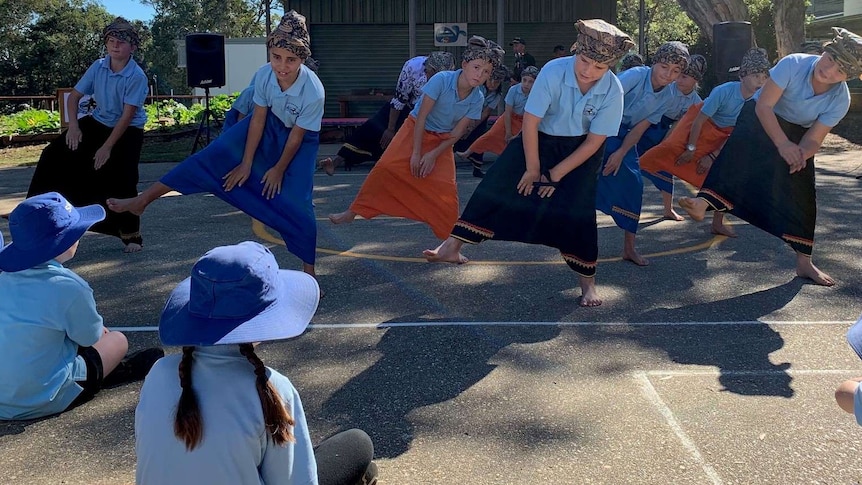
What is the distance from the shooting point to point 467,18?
70.5 feet

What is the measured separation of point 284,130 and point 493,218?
1461 mm

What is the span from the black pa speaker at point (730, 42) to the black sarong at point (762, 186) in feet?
31.6

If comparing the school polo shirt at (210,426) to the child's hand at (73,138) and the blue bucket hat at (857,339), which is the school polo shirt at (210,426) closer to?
the blue bucket hat at (857,339)

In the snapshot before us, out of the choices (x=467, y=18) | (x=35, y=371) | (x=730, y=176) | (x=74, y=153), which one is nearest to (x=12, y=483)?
(x=35, y=371)

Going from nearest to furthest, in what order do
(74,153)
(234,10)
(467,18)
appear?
1. (74,153)
2. (467,18)
3. (234,10)

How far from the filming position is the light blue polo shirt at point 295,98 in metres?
5.40

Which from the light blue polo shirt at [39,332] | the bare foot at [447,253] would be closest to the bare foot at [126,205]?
the bare foot at [447,253]

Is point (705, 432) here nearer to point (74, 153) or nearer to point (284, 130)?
point (284, 130)

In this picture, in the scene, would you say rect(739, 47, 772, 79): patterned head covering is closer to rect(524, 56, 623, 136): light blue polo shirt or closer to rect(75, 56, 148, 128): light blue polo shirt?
rect(524, 56, 623, 136): light blue polo shirt

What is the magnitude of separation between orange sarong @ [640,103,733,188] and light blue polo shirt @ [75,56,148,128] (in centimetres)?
417

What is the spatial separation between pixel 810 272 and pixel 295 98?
3.73m

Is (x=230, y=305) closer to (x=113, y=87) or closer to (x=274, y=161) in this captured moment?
(x=274, y=161)

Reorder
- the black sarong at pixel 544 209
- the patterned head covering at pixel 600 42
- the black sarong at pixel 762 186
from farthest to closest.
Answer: the black sarong at pixel 762 186
the black sarong at pixel 544 209
the patterned head covering at pixel 600 42

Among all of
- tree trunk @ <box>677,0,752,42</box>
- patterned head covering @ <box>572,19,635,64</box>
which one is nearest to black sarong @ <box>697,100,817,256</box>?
patterned head covering @ <box>572,19,635,64</box>
